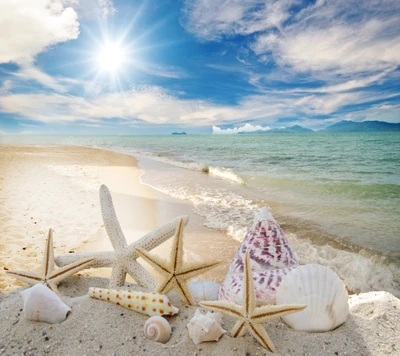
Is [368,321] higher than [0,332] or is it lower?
lower

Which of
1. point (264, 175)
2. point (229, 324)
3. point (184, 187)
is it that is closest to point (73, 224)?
point (229, 324)

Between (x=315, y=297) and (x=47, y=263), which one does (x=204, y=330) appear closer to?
(x=315, y=297)

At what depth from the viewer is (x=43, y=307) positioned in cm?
221

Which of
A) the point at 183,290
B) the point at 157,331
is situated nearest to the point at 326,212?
the point at 183,290

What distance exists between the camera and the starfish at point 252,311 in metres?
1.91

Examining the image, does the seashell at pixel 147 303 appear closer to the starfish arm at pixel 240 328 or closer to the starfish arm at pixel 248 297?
the starfish arm at pixel 240 328

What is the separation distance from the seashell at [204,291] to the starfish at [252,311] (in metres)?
1.02

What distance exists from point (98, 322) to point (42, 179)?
10180 mm

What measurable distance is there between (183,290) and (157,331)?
44 cm

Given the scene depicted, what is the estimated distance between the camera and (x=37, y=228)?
536 cm

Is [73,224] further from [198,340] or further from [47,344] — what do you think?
[198,340]

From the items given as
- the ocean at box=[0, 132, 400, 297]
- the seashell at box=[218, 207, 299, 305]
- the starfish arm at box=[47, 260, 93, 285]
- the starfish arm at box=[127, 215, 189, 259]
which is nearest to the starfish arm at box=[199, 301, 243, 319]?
the seashell at box=[218, 207, 299, 305]

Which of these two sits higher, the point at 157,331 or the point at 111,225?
the point at 111,225

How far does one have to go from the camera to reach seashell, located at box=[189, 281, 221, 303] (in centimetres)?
298
